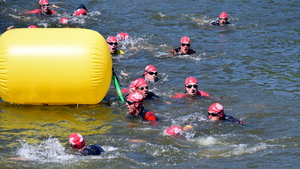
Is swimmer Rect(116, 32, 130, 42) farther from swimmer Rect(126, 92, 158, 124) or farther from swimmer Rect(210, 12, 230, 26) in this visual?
swimmer Rect(126, 92, 158, 124)

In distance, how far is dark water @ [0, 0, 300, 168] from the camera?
29.7 feet

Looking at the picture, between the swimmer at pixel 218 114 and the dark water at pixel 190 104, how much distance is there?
Answer: 18 cm

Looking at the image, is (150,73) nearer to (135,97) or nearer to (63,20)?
(135,97)

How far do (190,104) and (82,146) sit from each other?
4486 mm

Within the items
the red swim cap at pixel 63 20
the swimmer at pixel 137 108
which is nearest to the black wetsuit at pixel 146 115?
the swimmer at pixel 137 108

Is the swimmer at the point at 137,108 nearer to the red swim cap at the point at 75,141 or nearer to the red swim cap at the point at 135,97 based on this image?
the red swim cap at the point at 135,97

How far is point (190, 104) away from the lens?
12.6 m

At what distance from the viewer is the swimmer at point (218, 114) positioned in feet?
35.0

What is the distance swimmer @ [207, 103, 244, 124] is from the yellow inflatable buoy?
2.55m

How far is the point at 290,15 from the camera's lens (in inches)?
870

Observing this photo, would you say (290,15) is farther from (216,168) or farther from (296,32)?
(216,168)

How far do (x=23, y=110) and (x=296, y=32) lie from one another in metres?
12.4

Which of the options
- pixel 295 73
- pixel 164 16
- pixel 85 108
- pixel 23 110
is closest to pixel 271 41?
pixel 295 73

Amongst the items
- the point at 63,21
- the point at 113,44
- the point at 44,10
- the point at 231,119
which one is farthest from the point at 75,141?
the point at 44,10
